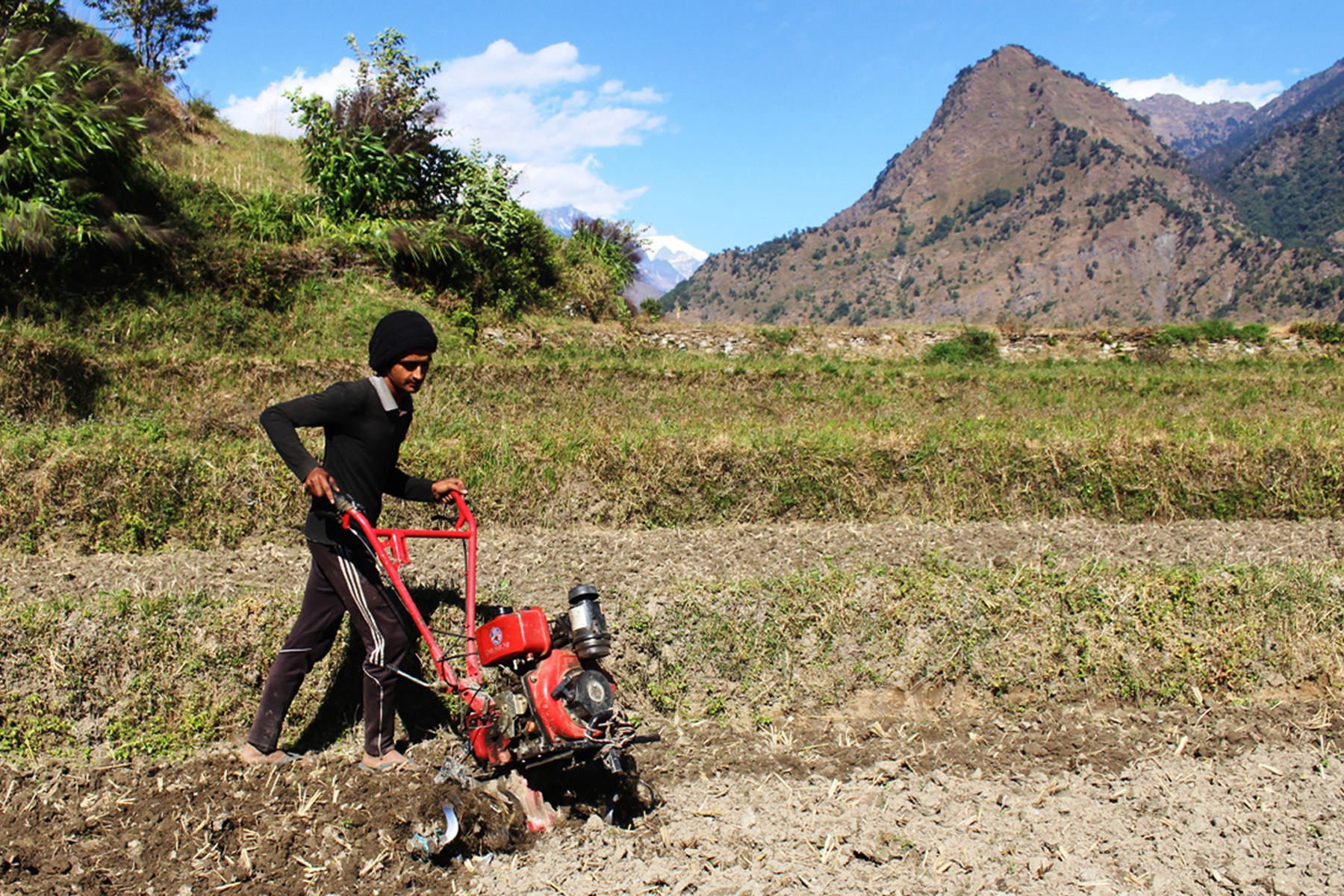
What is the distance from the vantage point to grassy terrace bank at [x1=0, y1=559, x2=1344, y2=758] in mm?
4426

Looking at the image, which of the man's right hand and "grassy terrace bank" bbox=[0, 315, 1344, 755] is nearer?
the man's right hand

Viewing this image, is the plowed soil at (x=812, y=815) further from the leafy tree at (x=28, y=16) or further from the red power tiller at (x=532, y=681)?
the leafy tree at (x=28, y=16)

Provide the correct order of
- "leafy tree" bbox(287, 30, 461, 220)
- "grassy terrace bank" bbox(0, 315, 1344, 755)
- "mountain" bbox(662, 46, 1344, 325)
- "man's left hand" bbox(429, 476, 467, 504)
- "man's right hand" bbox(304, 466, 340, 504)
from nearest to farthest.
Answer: "man's right hand" bbox(304, 466, 340, 504), "man's left hand" bbox(429, 476, 467, 504), "grassy terrace bank" bbox(0, 315, 1344, 755), "leafy tree" bbox(287, 30, 461, 220), "mountain" bbox(662, 46, 1344, 325)

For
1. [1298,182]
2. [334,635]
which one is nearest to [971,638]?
[334,635]

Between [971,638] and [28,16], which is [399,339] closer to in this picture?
[971,638]

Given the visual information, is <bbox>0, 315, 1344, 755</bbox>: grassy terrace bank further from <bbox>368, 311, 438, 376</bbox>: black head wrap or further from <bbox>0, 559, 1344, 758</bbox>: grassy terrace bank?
<bbox>368, 311, 438, 376</bbox>: black head wrap

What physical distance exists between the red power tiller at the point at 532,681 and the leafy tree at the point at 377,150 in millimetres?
13551

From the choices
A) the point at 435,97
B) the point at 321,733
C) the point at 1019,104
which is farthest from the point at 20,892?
the point at 1019,104

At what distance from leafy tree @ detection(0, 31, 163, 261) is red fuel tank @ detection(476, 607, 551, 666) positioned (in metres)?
10.9

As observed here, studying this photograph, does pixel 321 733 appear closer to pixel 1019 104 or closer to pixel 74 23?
pixel 74 23

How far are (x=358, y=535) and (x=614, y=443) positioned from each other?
446cm

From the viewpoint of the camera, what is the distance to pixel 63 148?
1159 cm

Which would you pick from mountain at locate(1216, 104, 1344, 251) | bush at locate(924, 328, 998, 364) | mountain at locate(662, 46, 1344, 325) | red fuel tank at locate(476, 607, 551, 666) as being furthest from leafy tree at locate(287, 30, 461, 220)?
mountain at locate(1216, 104, 1344, 251)

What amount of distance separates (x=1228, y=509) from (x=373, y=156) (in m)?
13.6
